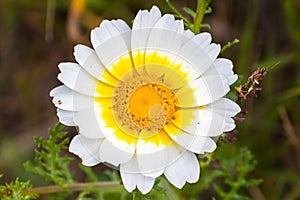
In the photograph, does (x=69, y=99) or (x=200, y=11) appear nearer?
(x=69, y=99)

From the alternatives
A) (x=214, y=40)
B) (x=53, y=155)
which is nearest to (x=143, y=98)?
(x=53, y=155)

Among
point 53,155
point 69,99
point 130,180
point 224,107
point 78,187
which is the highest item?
point 224,107

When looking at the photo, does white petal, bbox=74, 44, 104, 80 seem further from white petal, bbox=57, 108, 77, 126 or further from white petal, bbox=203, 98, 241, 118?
white petal, bbox=203, 98, 241, 118

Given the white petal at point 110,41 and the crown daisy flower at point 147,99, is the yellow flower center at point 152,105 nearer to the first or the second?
the crown daisy flower at point 147,99

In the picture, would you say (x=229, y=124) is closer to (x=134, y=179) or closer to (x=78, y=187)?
(x=134, y=179)

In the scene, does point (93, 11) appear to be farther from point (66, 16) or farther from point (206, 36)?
point (206, 36)

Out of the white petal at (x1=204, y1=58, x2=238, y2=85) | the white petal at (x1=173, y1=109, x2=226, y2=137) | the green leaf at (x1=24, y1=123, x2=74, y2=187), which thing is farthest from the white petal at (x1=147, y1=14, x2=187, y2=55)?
the green leaf at (x1=24, y1=123, x2=74, y2=187)

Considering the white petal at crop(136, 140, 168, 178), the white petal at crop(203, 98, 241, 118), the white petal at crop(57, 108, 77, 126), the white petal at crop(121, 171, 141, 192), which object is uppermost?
the white petal at crop(203, 98, 241, 118)
